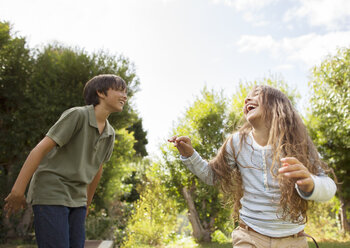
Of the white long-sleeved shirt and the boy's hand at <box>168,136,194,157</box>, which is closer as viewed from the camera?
the white long-sleeved shirt

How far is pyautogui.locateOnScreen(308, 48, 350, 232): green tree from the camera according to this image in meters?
7.52

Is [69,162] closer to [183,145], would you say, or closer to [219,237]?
[183,145]

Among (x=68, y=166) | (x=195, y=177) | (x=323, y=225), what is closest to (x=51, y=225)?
(x=68, y=166)

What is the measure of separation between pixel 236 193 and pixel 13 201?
1.41 m

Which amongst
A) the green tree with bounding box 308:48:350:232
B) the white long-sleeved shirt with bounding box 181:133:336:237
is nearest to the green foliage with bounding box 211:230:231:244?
the green tree with bounding box 308:48:350:232

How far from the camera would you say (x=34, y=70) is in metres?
8.27

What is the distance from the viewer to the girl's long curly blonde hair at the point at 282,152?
1788 mm

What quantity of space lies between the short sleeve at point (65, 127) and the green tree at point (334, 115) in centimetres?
657

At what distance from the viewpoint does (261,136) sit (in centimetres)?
205

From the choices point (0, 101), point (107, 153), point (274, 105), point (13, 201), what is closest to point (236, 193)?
point (274, 105)

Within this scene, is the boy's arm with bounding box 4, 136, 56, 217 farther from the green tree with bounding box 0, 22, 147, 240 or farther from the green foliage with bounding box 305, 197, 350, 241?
the green foliage with bounding box 305, 197, 350, 241

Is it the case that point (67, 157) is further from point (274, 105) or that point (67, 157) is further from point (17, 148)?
point (17, 148)

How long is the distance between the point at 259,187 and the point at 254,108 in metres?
0.51

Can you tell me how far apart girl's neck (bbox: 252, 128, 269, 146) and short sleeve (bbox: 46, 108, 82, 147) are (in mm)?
1232
